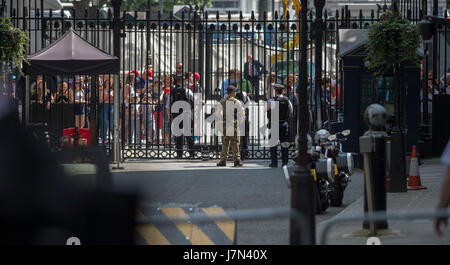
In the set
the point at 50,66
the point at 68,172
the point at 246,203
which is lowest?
the point at 246,203

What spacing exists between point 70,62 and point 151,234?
40.4 feet

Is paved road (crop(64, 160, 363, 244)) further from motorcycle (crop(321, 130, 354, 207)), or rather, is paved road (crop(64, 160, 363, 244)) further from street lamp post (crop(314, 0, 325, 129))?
street lamp post (crop(314, 0, 325, 129))

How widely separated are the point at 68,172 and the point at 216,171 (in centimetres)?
1278

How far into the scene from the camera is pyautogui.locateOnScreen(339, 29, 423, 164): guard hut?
17.6m

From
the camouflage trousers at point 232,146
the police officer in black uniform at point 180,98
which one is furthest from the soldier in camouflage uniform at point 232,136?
the police officer in black uniform at point 180,98

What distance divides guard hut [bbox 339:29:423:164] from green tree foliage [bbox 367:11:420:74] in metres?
1.21

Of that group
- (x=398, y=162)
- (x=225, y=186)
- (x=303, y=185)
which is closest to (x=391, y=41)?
(x=398, y=162)

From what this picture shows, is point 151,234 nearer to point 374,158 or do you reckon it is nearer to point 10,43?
point 374,158

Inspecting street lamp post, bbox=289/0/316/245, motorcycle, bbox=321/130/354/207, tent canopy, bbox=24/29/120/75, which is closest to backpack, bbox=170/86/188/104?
tent canopy, bbox=24/29/120/75

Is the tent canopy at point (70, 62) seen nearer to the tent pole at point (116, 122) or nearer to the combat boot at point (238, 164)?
the tent pole at point (116, 122)

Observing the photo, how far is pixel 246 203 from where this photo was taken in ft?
44.5

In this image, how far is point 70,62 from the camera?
17.8m
